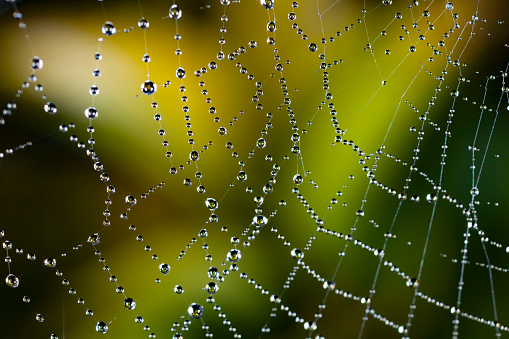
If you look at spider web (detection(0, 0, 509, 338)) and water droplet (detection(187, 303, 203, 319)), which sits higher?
spider web (detection(0, 0, 509, 338))

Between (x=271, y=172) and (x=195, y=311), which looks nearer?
(x=195, y=311)

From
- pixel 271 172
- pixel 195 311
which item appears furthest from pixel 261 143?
pixel 195 311

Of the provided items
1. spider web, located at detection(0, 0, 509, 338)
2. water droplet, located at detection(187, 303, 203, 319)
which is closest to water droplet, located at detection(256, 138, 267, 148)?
spider web, located at detection(0, 0, 509, 338)

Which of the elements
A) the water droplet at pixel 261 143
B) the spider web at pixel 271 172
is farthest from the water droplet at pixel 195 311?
the water droplet at pixel 261 143

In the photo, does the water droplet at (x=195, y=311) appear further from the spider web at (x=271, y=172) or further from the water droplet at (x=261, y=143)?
the water droplet at (x=261, y=143)

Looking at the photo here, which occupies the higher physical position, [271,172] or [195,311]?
[271,172]

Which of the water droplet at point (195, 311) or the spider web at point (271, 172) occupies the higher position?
the spider web at point (271, 172)

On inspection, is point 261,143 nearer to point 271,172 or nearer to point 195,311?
point 271,172

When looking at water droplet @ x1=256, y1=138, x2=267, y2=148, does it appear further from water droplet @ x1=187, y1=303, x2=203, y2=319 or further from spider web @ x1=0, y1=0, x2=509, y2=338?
Result: water droplet @ x1=187, y1=303, x2=203, y2=319

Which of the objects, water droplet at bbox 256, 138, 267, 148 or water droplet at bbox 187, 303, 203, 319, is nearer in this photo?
water droplet at bbox 187, 303, 203, 319
